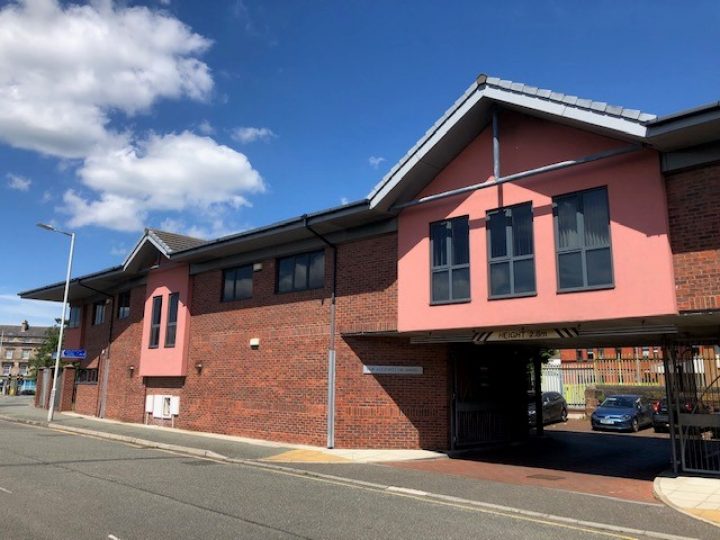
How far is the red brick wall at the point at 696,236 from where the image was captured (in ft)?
33.1

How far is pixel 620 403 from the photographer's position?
23.9 metres

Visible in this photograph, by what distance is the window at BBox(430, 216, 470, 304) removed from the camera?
13113 mm

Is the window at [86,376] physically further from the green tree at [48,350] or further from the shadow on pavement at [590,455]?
the green tree at [48,350]

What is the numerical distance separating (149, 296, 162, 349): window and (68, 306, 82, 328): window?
10236 mm

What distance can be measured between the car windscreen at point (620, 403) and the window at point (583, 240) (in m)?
14.7

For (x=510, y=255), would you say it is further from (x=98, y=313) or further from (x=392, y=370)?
(x=98, y=313)

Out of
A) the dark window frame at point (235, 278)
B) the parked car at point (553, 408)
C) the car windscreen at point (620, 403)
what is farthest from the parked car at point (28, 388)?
the car windscreen at point (620, 403)

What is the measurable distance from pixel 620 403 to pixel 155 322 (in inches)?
753

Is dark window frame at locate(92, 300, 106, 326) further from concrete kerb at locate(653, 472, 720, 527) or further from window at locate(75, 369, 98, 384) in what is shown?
concrete kerb at locate(653, 472, 720, 527)

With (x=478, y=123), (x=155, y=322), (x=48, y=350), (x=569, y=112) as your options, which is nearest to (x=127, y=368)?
(x=155, y=322)

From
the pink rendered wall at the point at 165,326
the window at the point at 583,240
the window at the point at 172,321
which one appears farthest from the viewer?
the window at the point at 172,321

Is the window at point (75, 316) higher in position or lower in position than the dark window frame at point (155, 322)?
higher

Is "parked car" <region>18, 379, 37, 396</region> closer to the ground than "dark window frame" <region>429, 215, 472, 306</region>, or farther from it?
closer to the ground

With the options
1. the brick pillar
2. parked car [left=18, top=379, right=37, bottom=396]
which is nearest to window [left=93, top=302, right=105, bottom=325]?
the brick pillar
